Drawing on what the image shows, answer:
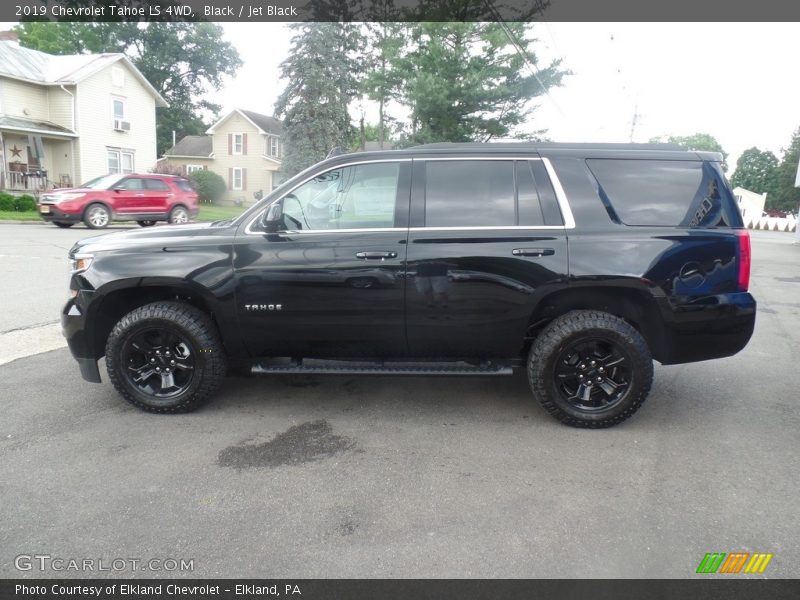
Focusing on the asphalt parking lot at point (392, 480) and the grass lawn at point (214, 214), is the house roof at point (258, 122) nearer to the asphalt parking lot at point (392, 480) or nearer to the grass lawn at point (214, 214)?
the grass lawn at point (214, 214)

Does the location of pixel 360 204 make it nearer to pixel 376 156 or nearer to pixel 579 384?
pixel 376 156

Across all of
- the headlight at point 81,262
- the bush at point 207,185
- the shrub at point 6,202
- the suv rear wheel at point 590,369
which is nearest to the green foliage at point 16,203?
the shrub at point 6,202

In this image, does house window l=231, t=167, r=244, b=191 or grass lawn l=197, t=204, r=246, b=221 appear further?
house window l=231, t=167, r=244, b=191

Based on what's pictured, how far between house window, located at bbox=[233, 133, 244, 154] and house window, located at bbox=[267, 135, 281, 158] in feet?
7.21

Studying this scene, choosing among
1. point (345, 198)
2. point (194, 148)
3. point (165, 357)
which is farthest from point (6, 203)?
point (194, 148)

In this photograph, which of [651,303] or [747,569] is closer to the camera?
[747,569]

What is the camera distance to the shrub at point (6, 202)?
70.5 ft

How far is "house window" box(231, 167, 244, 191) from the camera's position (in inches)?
1827

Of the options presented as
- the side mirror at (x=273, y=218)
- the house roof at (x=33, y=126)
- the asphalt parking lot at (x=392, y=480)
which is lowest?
the asphalt parking lot at (x=392, y=480)

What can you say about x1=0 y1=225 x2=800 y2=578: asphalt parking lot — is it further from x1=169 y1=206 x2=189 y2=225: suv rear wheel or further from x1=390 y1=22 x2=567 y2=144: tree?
x1=390 y1=22 x2=567 y2=144: tree

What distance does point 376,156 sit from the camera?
13.9 feet

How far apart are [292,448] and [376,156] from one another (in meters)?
2.15

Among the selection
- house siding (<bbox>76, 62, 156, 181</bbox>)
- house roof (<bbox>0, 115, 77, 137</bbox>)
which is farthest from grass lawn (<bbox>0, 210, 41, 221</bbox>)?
house siding (<bbox>76, 62, 156, 181</bbox>)
